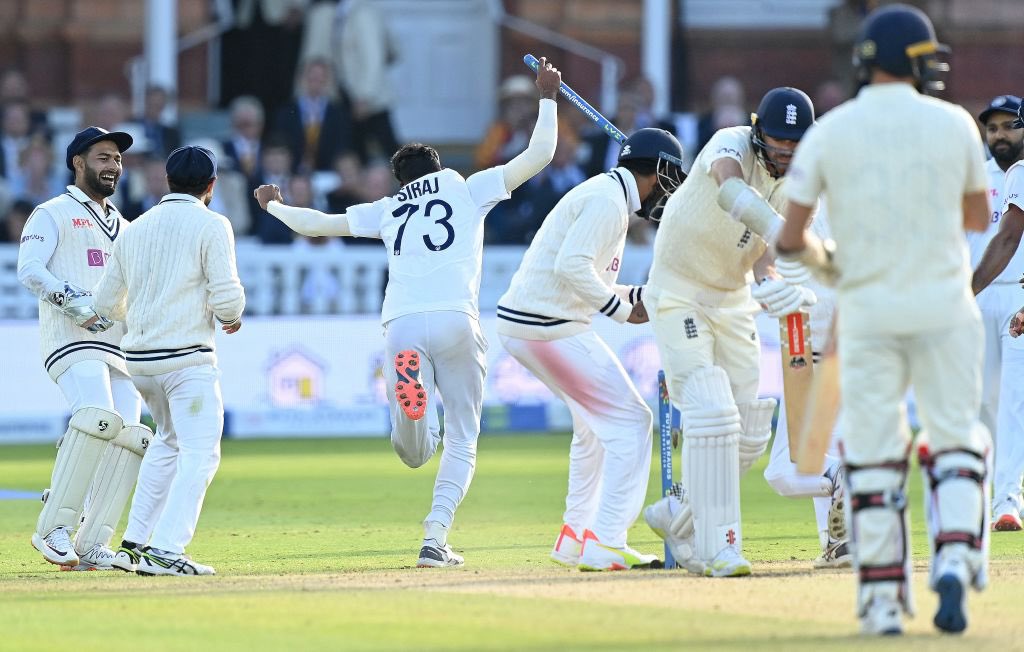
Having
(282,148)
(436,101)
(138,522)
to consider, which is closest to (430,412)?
(138,522)

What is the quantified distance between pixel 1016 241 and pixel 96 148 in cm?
481

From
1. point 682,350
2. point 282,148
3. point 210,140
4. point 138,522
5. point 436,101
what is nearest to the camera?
point 682,350

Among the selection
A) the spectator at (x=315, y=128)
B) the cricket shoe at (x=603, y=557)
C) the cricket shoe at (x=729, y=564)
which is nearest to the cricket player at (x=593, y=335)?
the cricket shoe at (x=603, y=557)

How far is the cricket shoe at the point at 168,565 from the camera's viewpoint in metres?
9.59

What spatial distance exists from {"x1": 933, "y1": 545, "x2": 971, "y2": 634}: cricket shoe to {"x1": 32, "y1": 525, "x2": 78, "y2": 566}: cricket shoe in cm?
451

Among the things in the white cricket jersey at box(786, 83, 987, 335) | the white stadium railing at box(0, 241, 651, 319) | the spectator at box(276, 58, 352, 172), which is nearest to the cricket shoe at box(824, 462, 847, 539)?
the white cricket jersey at box(786, 83, 987, 335)

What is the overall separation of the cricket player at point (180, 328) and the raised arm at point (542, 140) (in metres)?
1.48

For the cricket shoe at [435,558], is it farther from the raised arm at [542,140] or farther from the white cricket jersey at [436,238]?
the raised arm at [542,140]

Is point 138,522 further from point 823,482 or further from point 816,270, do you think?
point 816,270

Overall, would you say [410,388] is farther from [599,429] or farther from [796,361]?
[796,361]

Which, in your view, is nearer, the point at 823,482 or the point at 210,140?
the point at 823,482

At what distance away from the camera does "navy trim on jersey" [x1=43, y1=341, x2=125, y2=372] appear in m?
10.2

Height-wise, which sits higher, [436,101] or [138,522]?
[436,101]

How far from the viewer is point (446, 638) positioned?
7.15 metres
